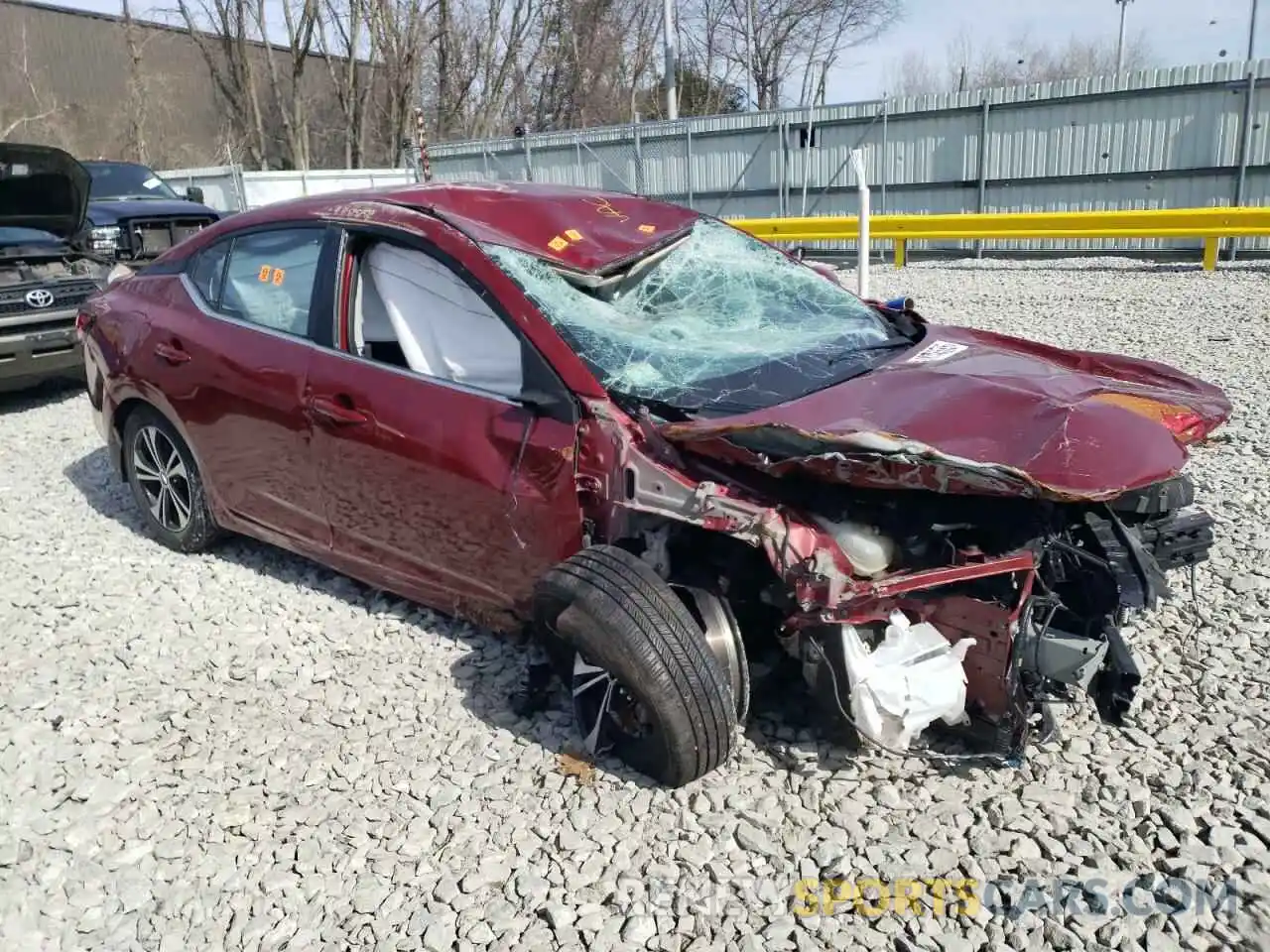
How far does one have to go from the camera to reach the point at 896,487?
2615 mm

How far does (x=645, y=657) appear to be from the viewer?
2635 millimetres

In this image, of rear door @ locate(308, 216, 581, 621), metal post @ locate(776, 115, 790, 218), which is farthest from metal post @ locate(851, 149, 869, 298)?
metal post @ locate(776, 115, 790, 218)

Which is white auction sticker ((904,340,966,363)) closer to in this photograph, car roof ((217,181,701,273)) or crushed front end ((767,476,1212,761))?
crushed front end ((767,476,1212,761))

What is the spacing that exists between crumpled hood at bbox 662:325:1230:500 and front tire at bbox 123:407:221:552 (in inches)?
105

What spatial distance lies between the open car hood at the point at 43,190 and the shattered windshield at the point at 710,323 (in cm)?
572

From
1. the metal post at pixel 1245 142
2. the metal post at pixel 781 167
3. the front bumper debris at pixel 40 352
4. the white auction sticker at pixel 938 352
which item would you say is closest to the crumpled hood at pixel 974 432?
the white auction sticker at pixel 938 352

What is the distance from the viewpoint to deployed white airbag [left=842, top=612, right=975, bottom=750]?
264 centimetres

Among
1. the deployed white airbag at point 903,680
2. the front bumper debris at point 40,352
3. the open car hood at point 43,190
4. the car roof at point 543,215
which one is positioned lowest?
the deployed white airbag at point 903,680

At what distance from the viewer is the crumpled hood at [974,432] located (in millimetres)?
2436

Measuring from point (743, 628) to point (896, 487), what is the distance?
2.35 feet

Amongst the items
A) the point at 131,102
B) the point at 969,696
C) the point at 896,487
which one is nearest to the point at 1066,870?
the point at 969,696

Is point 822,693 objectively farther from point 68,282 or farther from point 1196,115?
point 1196,115

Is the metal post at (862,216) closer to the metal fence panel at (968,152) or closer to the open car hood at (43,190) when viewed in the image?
the open car hood at (43,190)

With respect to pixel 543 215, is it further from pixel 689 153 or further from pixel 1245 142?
pixel 689 153
